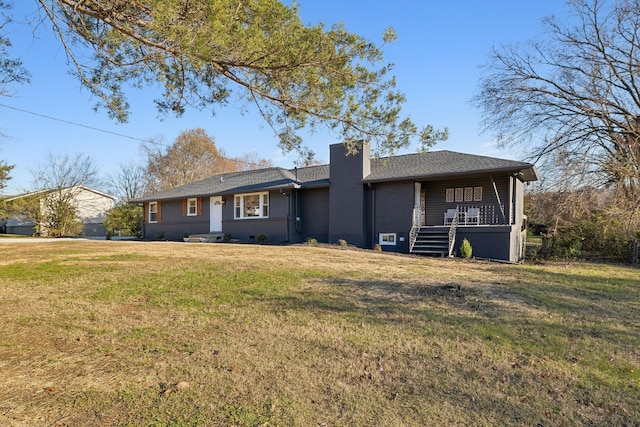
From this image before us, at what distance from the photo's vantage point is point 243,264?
9.34 m

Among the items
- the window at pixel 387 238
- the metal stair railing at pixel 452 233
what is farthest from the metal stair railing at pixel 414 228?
the metal stair railing at pixel 452 233

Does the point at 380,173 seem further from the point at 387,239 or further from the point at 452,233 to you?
the point at 452,233

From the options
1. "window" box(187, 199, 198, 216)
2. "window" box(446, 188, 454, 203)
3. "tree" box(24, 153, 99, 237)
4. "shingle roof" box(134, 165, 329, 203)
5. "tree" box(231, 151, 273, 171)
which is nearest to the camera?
"window" box(446, 188, 454, 203)

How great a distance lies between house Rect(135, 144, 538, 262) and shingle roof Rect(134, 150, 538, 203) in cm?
4

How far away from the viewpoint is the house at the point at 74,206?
2883cm

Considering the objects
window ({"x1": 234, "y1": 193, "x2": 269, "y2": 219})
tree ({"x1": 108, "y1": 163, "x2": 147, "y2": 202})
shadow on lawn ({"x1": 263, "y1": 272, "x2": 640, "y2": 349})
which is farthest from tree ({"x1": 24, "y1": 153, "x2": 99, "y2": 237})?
shadow on lawn ({"x1": 263, "y1": 272, "x2": 640, "y2": 349})

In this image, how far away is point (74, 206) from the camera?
29750mm

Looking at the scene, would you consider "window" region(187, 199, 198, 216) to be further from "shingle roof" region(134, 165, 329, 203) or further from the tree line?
the tree line

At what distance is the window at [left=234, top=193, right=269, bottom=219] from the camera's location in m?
19.3

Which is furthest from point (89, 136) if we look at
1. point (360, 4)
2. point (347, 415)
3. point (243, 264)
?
point (347, 415)

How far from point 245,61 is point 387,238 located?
12.0m

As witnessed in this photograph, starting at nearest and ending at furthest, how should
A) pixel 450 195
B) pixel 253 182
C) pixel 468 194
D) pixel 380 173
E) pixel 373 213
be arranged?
pixel 468 194
pixel 450 195
pixel 380 173
pixel 373 213
pixel 253 182

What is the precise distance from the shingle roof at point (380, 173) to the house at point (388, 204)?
44 mm

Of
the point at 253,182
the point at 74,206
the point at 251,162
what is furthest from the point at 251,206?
the point at 251,162
